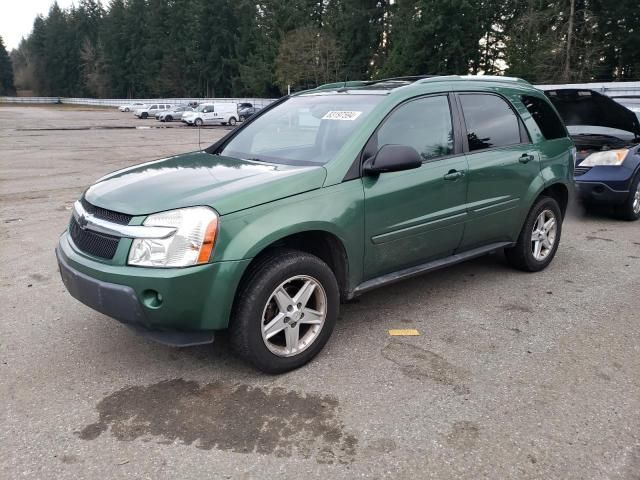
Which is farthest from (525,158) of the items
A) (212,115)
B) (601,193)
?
(212,115)

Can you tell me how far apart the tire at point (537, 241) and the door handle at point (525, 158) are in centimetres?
47

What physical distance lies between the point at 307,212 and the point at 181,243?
2.54 feet

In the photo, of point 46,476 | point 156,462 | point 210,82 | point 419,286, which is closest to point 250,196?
point 156,462

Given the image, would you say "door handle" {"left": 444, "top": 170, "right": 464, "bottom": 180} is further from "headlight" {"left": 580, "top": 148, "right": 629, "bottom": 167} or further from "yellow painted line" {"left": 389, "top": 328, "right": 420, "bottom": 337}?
"headlight" {"left": 580, "top": 148, "right": 629, "bottom": 167}

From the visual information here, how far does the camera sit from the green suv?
9.73 ft

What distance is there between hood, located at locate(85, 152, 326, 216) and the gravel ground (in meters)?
1.06

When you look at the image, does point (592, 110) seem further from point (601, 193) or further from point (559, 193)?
point (559, 193)

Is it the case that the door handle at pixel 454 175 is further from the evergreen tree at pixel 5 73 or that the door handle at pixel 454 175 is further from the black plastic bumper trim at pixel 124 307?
the evergreen tree at pixel 5 73

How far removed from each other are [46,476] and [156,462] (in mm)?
475

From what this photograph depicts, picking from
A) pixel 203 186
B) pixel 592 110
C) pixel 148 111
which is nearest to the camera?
pixel 203 186

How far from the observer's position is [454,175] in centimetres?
413

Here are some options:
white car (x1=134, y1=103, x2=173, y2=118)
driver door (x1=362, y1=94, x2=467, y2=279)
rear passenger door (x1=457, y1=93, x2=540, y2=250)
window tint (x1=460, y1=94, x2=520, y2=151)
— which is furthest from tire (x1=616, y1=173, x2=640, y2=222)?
white car (x1=134, y1=103, x2=173, y2=118)

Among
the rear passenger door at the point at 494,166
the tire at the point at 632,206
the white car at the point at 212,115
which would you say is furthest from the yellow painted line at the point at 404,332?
the white car at the point at 212,115

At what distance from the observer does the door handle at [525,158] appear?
4.73 metres
